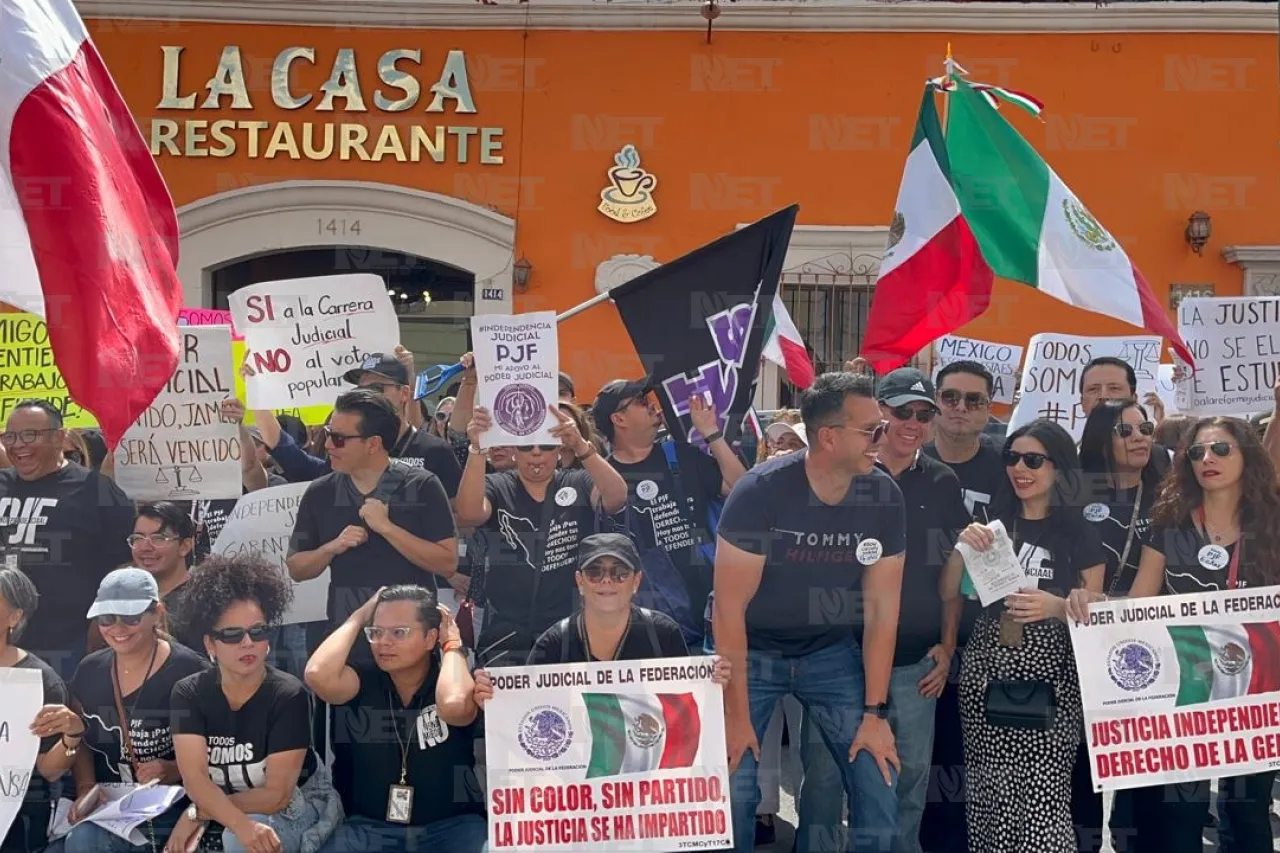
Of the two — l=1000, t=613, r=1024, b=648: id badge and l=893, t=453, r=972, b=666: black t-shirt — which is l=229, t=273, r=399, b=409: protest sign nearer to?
l=893, t=453, r=972, b=666: black t-shirt

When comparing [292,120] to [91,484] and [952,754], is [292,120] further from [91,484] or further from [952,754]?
[952,754]

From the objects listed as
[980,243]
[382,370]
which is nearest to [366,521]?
[382,370]

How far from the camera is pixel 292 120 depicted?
10.9 metres

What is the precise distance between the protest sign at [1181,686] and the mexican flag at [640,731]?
1323 millimetres

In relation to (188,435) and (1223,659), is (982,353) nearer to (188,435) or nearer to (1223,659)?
(1223,659)

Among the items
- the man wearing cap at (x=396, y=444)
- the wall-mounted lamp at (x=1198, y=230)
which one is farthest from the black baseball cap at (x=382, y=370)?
the wall-mounted lamp at (x=1198, y=230)

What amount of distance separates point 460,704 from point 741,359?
187cm

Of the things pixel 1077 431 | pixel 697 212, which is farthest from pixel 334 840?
pixel 697 212

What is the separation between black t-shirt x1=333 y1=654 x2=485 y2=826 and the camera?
4.66m

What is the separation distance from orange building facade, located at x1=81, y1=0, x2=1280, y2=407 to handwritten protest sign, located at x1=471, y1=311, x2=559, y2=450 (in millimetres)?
5328

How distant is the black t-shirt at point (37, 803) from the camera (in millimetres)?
4699

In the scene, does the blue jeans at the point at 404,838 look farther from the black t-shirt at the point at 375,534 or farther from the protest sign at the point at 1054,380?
the protest sign at the point at 1054,380

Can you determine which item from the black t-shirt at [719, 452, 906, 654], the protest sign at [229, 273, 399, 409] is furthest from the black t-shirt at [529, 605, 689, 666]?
the protest sign at [229, 273, 399, 409]

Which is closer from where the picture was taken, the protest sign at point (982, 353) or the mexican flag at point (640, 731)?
the mexican flag at point (640, 731)
